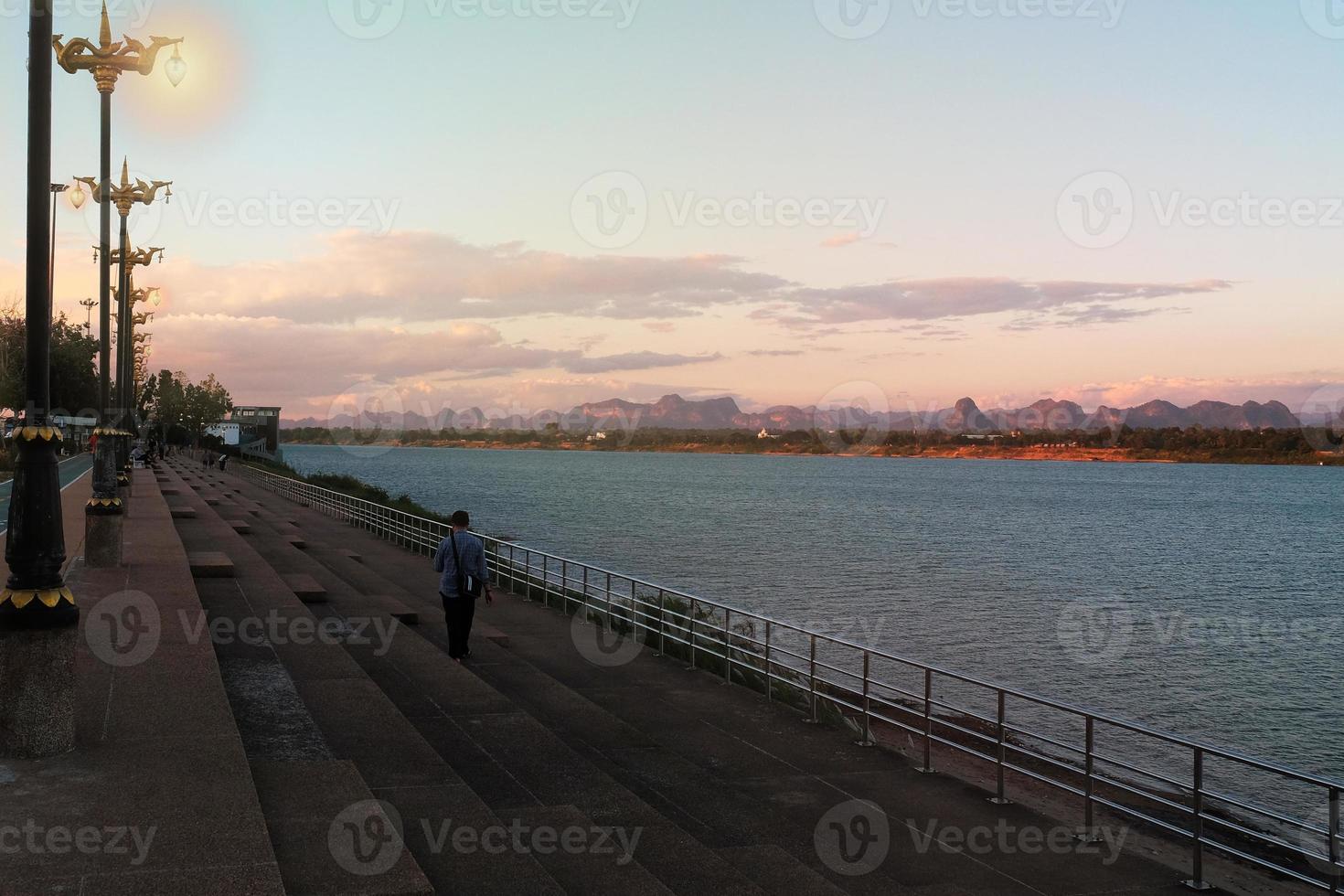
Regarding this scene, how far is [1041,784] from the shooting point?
496 inches

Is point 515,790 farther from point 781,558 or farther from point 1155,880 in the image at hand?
point 781,558

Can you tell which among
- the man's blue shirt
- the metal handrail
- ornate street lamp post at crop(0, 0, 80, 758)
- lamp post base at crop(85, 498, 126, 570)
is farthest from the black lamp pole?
lamp post base at crop(85, 498, 126, 570)

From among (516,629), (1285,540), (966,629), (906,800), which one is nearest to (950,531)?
(1285,540)

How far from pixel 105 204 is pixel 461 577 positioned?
9590 mm

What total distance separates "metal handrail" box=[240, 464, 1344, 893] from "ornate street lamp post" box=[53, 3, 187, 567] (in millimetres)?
6960

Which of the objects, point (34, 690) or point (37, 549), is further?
point (37, 549)

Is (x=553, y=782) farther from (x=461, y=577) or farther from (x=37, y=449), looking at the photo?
(x=461, y=577)

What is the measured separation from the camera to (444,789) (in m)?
7.74

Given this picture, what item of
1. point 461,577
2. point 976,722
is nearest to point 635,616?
point 461,577

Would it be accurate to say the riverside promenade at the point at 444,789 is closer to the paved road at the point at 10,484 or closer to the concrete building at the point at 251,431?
the paved road at the point at 10,484

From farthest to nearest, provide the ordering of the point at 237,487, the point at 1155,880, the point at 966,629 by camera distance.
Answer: the point at 237,487, the point at 966,629, the point at 1155,880

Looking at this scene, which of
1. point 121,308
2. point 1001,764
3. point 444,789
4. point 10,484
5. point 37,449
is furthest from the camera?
point 10,484

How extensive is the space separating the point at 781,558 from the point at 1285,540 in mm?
49774

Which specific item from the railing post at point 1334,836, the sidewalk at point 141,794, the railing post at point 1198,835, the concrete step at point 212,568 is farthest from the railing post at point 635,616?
the railing post at point 1334,836
